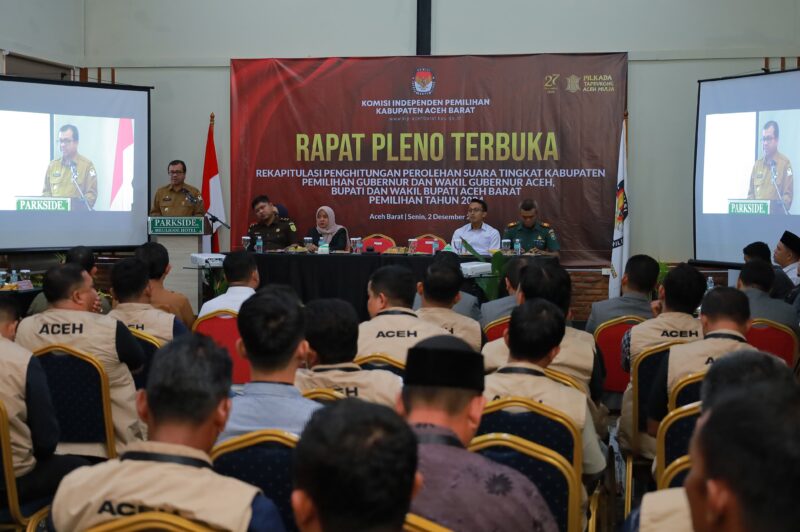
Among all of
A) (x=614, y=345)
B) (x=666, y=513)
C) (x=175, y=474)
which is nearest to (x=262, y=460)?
(x=175, y=474)

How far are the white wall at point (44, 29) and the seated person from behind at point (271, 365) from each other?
7.45 meters

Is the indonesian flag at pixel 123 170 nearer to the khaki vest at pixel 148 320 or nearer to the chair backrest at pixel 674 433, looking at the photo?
the khaki vest at pixel 148 320

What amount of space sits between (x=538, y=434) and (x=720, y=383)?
515mm

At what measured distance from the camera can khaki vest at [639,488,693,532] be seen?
150cm

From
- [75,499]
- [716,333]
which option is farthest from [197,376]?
[716,333]

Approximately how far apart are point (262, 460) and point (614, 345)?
8.66ft

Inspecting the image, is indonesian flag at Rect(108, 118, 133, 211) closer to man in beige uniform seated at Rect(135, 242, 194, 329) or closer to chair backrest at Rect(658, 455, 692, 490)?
man in beige uniform seated at Rect(135, 242, 194, 329)

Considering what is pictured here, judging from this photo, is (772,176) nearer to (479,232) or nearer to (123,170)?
(479,232)

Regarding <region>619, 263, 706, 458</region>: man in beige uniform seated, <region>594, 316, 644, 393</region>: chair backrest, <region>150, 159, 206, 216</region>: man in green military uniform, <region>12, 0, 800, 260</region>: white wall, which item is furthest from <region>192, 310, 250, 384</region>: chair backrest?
<region>12, 0, 800, 260</region>: white wall

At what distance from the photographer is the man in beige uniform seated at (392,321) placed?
11.5 ft

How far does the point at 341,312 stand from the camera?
2.78 meters

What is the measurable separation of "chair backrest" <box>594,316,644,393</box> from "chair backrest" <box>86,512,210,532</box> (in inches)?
120

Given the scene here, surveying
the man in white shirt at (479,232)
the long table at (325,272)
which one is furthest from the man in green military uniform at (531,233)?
the long table at (325,272)

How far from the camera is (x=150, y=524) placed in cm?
147
